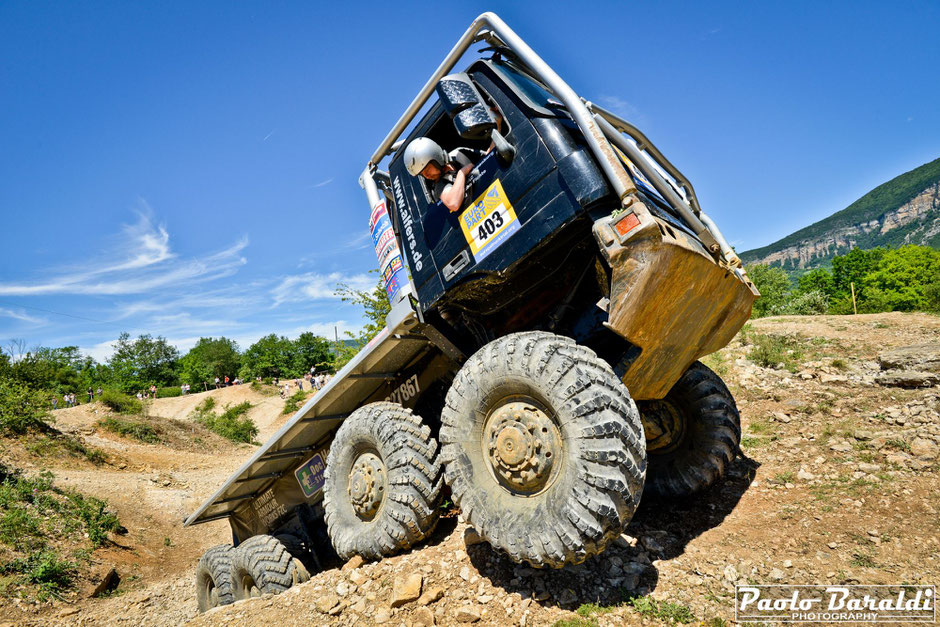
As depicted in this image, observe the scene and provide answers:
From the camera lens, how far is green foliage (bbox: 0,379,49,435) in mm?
15670

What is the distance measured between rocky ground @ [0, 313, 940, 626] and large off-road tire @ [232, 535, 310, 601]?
677 millimetres

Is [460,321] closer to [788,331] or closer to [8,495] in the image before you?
[788,331]

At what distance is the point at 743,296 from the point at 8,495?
13950mm

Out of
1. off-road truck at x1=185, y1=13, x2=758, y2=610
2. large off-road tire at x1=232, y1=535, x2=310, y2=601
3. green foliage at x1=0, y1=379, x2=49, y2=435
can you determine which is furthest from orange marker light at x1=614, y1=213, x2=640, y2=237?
green foliage at x1=0, y1=379, x2=49, y2=435

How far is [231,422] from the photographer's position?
30672mm

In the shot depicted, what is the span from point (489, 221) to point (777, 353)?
6.43 meters

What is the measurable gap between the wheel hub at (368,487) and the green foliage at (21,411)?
18.4 metres

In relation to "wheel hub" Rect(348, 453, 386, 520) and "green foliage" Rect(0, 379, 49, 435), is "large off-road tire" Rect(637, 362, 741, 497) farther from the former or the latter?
"green foliage" Rect(0, 379, 49, 435)

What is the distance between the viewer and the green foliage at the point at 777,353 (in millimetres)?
7008

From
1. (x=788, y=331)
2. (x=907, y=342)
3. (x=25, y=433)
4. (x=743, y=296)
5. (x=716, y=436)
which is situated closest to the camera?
(x=743, y=296)

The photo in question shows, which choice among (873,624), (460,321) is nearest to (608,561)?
(873,624)

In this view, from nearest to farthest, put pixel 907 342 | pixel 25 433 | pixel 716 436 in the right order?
pixel 716 436
pixel 907 342
pixel 25 433

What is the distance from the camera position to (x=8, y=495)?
9.93 metres

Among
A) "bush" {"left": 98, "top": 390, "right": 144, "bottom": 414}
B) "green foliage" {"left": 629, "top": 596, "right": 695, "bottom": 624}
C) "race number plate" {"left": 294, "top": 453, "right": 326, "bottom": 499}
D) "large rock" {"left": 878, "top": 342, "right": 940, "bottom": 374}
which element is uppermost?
"bush" {"left": 98, "top": 390, "right": 144, "bottom": 414}
